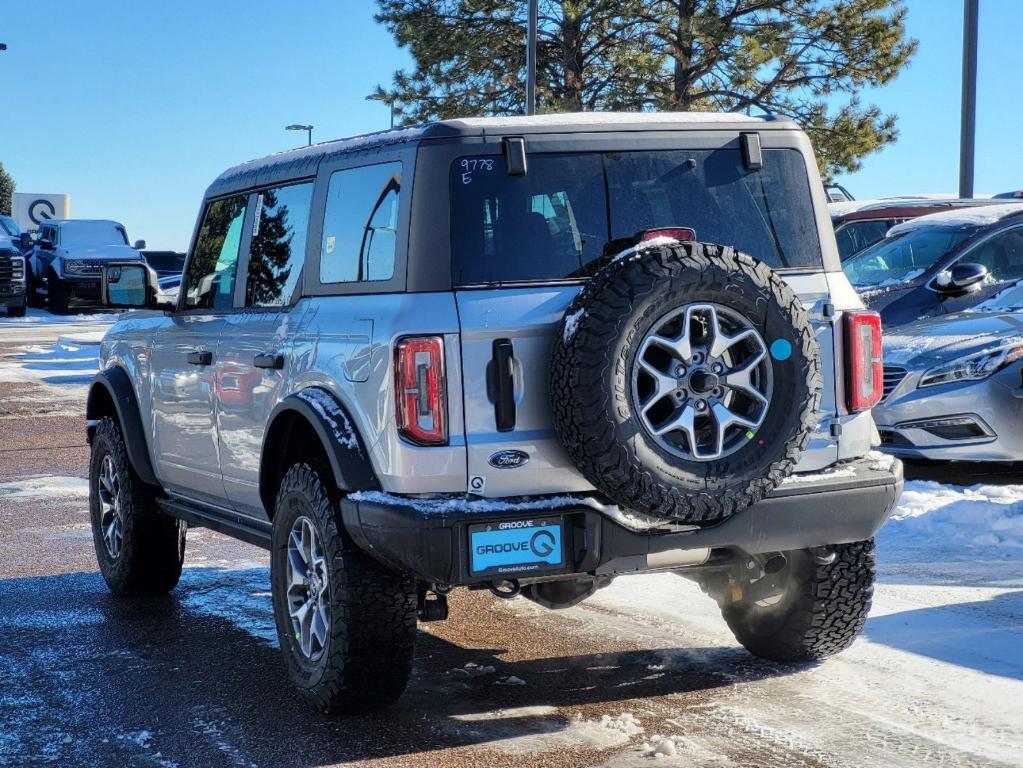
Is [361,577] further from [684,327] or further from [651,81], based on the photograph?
[651,81]

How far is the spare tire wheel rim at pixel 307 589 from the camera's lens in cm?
498

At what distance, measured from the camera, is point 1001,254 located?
37.8 ft

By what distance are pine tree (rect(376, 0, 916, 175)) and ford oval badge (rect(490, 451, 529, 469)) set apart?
2501 cm

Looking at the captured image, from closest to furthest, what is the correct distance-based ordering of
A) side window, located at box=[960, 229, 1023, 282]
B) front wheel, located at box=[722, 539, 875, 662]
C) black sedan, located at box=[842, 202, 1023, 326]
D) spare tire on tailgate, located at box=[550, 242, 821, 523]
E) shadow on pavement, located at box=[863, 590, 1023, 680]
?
1. spare tire on tailgate, located at box=[550, 242, 821, 523]
2. front wheel, located at box=[722, 539, 875, 662]
3. shadow on pavement, located at box=[863, 590, 1023, 680]
4. black sedan, located at box=[842, 202, 1023, 326]
5. side window, located at box=[960, 229, 1023, 282]

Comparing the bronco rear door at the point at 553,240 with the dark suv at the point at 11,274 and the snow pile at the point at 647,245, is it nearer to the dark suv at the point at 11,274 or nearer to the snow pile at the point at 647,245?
the snow pile at the point at 647,245

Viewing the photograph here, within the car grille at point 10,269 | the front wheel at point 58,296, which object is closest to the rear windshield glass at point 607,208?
the car grille at point 10,269

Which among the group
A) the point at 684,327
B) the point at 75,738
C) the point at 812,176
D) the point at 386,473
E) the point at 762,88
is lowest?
the point at 75,738

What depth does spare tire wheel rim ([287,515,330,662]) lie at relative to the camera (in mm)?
4977

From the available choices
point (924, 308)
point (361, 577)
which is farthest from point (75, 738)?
point (924, 308)

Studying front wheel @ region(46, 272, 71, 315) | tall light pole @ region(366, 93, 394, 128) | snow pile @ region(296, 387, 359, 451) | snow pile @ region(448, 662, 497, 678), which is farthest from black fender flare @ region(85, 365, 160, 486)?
front wheel @ region(46, 272, 71, 315)

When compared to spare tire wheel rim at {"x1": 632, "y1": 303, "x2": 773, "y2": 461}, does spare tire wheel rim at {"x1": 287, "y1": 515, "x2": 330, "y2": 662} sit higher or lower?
lower

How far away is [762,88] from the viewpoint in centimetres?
3016

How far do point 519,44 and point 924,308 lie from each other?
72.6 ft

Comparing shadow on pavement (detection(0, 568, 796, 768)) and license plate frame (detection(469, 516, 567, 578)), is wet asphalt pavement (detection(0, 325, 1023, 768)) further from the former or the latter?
license plate frame (detection(469, 516, 567, 578))
